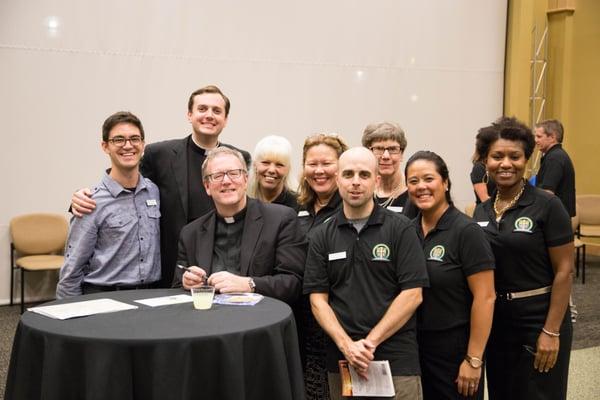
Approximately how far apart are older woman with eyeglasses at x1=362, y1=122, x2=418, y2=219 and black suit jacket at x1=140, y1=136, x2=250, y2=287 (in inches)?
36.7

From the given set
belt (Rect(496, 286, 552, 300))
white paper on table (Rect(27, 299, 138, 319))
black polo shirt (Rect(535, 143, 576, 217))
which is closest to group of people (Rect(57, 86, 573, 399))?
belt (Rect(496, 286, 552, 300))

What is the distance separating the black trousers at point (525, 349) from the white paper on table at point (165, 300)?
134 centimetres

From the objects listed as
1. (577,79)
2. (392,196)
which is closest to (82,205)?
(392,196)

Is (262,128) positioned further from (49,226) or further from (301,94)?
(49,226)

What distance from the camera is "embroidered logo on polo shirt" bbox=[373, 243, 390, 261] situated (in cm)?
267

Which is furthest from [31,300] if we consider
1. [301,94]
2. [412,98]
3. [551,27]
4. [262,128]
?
[551,27]

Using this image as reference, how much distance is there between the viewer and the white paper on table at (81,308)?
2479 mm

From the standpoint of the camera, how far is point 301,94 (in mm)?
7605

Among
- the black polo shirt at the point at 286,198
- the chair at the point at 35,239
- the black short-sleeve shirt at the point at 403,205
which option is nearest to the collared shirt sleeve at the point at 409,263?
the black short-sleeve shirt at the point at 403,205

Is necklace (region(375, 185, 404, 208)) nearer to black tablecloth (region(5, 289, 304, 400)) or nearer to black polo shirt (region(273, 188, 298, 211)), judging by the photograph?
black polo shirt (region(273, 188, 298, 211))

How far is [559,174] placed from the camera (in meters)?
6.85

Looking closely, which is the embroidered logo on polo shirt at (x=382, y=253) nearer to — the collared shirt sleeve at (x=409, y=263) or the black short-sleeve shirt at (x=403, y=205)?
the collared shirt sleeve at (x=409, y=263)

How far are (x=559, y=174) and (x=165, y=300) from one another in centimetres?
523

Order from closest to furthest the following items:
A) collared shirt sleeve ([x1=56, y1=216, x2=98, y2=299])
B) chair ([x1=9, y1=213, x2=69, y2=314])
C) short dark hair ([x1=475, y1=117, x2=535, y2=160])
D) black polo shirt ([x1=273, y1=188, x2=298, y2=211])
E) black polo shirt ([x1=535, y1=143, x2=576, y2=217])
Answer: short dark hair ([x1=475, y1=117, x2=535, y2=160])
collared shirt sleeve ([x1=56, y1=216, x2=98, y2=299])
black polo shirt ([x1=273, y1=188, x2=298, y2=211])
chair ([x1=9, y1=213, x2=69, y2=314])
black polo shirt ([x1=535, y1=143, x2=576, y2=217])
